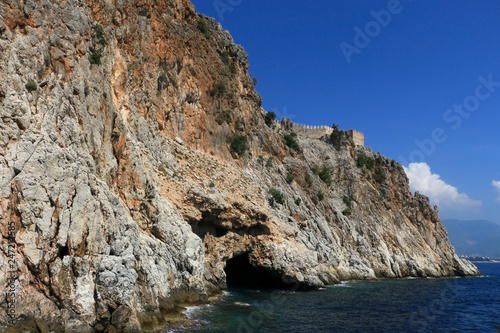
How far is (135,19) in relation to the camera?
38500mm

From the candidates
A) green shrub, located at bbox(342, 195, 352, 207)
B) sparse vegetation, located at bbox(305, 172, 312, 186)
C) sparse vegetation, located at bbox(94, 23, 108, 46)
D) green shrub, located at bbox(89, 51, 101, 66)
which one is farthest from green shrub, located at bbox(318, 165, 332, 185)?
green shrub, located at bbox(89, 51, 101, 66)

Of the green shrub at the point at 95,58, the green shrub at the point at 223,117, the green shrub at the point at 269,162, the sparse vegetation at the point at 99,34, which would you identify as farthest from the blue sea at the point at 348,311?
the green shrub at the point at 223,117

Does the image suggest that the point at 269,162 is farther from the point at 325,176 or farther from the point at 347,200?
the point at 347,200

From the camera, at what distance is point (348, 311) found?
2930 cm

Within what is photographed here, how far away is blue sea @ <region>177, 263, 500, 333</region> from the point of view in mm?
23828

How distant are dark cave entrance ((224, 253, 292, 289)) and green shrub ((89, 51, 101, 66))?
2236 centimetres

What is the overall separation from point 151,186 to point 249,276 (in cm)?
1923

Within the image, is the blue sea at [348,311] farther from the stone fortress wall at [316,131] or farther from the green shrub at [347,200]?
the stone fortress wall at [316,131]

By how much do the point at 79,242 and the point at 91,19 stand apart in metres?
17.7

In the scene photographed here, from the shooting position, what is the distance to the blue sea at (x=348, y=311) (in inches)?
938

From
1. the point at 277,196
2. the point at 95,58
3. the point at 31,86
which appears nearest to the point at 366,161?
the point at 277,196

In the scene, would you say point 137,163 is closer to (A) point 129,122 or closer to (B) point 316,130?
(A) point 129,122

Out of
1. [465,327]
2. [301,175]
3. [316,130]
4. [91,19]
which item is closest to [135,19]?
[91,19]

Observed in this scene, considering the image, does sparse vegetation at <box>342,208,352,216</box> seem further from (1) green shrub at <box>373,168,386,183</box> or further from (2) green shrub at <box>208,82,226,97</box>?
(2) green shrub at <box>208,82,226,97</box>
